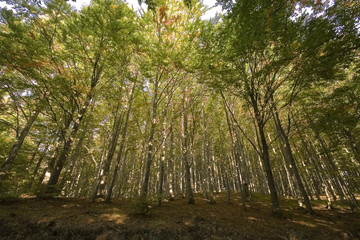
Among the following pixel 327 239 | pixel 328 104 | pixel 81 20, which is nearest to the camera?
pixel 327 239

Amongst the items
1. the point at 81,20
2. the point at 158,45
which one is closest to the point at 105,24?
the point at 81,20

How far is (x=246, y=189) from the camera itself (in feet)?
43.1

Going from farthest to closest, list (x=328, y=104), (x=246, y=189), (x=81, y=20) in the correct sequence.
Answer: (x=246, y=189) → (x=328, y=104) → (x=81, y=20)

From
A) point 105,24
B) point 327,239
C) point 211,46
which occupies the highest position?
point 105,24

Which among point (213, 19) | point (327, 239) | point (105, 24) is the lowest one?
point (327, 239)

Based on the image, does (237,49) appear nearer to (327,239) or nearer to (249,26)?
(249,26)

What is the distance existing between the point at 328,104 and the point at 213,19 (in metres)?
8.64

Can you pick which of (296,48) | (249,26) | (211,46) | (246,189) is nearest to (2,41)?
(211,46)

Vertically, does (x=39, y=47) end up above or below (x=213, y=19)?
below

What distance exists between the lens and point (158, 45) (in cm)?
816

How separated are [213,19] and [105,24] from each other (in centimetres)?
634

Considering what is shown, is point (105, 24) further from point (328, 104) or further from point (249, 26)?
point (328, 104)

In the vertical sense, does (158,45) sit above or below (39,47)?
above

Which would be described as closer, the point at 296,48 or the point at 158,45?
the point at 296,48
